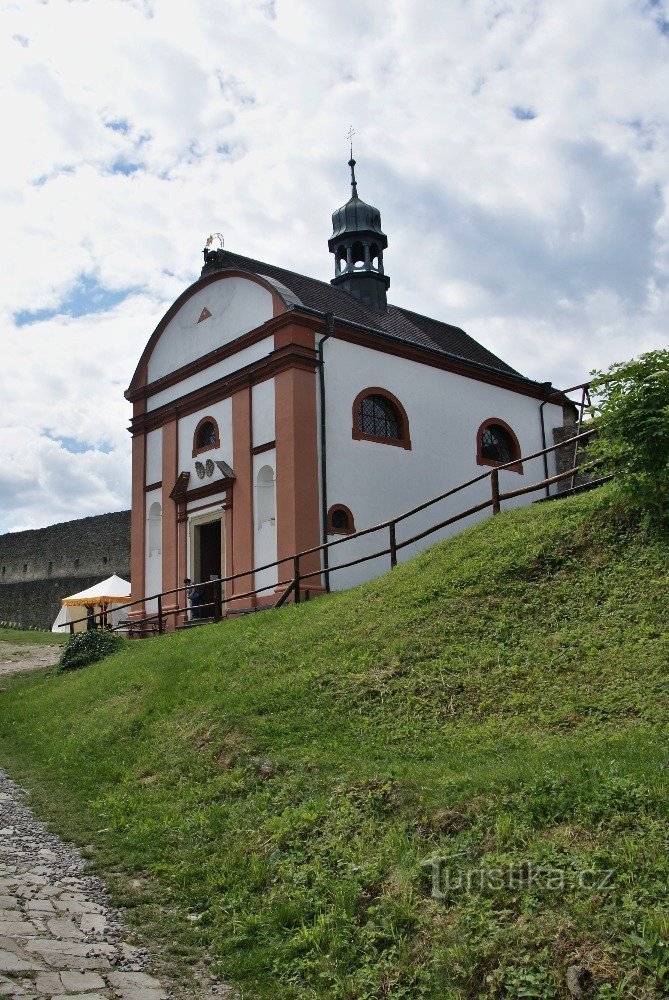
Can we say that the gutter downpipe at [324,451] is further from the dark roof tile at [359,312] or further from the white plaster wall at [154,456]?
the white plaster wall at [154,456]

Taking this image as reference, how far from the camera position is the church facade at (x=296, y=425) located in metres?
17.2

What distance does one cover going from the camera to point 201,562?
1975cm

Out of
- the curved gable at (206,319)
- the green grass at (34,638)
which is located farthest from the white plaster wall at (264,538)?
the green grass at (34,638)

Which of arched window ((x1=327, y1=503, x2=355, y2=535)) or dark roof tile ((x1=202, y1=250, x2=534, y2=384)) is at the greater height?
dark roof tile ((x1=202, y1=250, x2=534, y2=384))

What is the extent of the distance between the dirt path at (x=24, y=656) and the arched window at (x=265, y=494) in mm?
5258

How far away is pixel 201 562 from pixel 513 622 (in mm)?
12448

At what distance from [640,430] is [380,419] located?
418 inches

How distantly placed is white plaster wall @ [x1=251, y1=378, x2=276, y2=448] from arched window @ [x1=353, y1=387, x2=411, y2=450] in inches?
68.6

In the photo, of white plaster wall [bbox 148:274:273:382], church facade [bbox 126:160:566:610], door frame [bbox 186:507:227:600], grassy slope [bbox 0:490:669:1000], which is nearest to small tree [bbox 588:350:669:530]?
grassy slope [bbox 0:490:669:1000]

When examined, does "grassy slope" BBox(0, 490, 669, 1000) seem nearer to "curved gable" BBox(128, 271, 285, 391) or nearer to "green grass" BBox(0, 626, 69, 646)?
"curved gable" BBox(128, 271, 285, 391)

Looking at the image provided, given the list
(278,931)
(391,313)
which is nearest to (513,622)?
→ (278,931)

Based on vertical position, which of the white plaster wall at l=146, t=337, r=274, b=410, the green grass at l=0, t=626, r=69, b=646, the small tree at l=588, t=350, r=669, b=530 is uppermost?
the white plaster wall at l=146, t=337, r=274, b=410

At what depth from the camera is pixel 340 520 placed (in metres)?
17.5

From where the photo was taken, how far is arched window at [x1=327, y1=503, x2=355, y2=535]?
17.3m
